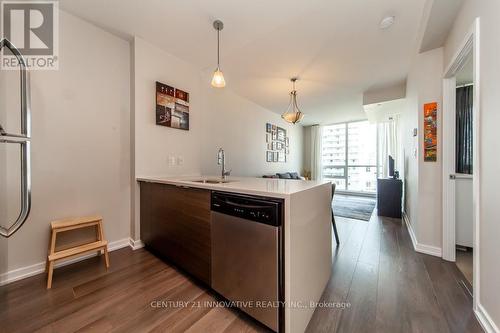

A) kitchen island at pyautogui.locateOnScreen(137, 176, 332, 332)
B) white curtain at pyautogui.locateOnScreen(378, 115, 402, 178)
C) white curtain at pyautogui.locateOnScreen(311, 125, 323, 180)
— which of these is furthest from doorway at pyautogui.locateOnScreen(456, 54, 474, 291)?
white curtain at pyautogui.locateOnScreen(311, 125, 323, 180)

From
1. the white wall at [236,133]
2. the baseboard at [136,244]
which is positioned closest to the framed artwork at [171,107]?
the white wall at [236,133]

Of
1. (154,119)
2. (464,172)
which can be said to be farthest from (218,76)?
(464,172)

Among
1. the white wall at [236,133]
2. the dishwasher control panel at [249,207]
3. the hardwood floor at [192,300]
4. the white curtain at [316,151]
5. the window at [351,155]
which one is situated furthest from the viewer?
the white curtain at [316,151]

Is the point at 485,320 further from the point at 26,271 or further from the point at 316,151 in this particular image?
the point at 316,151

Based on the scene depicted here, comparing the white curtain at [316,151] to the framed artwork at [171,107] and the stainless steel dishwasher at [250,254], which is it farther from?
the stainless steel dishwasher at [250,254]

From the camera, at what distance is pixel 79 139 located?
6.64ft

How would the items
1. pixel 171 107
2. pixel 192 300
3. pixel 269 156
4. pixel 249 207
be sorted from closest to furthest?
pixel 249 207 → pixel 192 300 → pixel 171 107 → pixel 269 156

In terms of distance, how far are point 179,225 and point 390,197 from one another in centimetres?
395

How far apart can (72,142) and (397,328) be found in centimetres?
311

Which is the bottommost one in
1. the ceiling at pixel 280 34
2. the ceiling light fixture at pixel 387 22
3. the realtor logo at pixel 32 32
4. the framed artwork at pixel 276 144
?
the framed artwork at pixel 276 144

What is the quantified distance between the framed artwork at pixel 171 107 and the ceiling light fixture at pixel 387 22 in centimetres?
246

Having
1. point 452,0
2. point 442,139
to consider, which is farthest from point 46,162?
point 442,139

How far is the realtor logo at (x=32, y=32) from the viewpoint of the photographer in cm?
168

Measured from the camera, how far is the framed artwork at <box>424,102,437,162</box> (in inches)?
84.3
